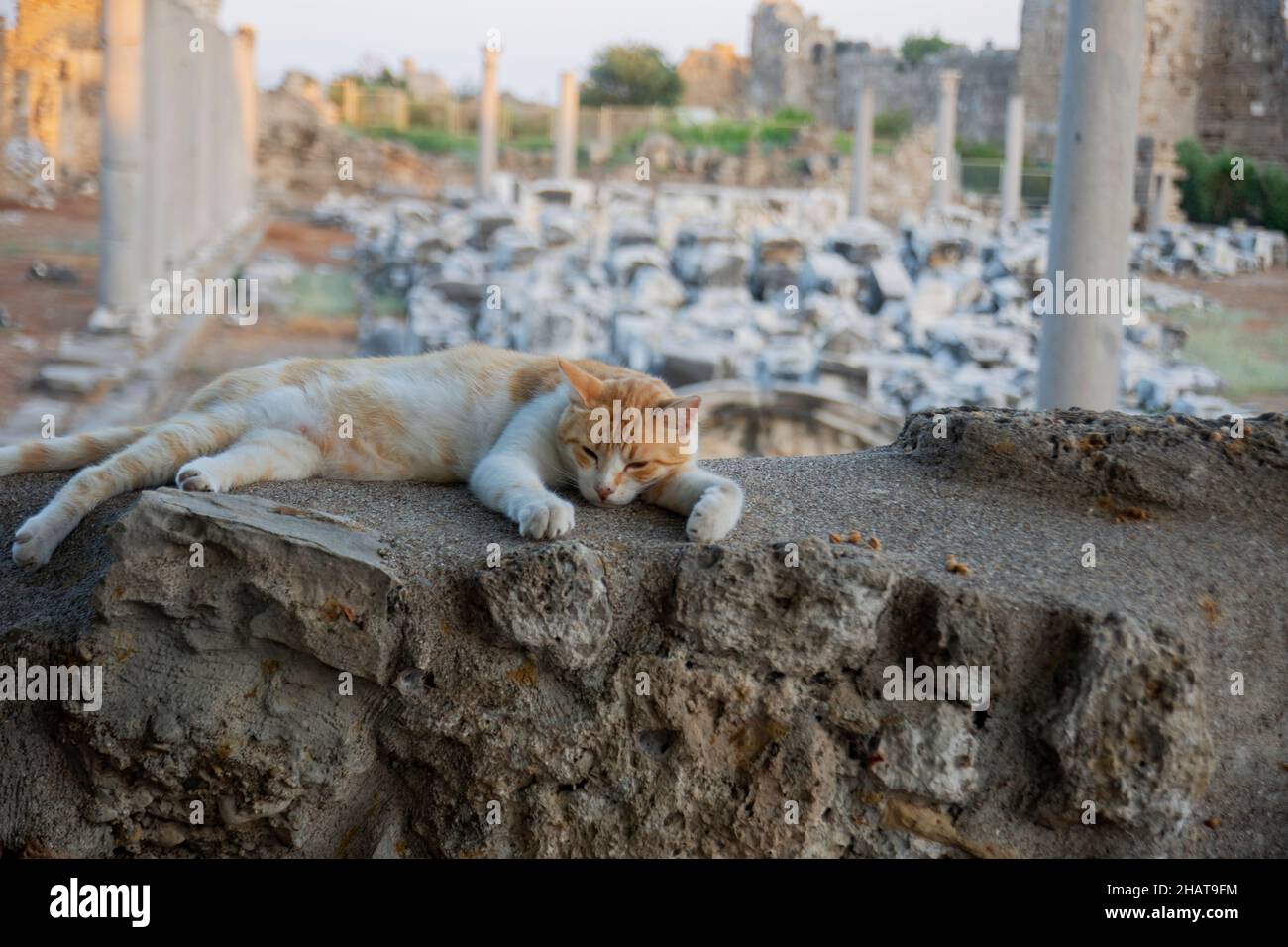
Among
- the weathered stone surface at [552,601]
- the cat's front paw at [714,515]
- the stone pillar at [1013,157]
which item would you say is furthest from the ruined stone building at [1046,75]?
the weathered stone surface at [552,601]

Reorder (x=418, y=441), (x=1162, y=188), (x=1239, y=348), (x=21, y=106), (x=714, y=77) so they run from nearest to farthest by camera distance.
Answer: (x=418, y=441) < (x=1239, y=348) < (x=21, y=106) < (x=1162, y=188) < (x=714, y=77)

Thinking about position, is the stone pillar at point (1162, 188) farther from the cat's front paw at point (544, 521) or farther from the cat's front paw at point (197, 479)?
the cat's front paw at point (197, 479)

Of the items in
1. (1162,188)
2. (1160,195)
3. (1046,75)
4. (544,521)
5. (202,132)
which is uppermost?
(1046,75)

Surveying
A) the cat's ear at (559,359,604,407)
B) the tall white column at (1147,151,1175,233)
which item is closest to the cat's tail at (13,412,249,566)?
the cat's ear at (559,359,604,407)

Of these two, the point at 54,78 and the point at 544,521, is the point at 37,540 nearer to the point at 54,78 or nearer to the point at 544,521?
the point at 544,521

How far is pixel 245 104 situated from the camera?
2720cm

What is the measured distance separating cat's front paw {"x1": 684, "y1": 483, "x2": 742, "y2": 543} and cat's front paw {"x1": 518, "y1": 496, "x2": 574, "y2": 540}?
0.32 metres

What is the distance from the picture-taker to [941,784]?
3121mm

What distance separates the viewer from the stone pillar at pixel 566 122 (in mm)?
25688

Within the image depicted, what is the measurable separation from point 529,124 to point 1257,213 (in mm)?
22104

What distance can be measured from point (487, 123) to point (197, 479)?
77.5ft

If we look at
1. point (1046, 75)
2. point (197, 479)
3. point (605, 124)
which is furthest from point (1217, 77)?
point (197, 479)

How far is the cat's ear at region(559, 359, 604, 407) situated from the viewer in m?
3.60

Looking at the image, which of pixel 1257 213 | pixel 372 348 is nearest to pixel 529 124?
pixel 1257 213
